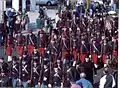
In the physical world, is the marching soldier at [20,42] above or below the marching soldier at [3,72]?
above

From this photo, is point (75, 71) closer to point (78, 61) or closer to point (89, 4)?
point (78, 61)

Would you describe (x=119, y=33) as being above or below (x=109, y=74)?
above

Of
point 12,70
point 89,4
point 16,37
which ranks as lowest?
point 12,70

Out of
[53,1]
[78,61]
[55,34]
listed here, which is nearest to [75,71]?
[78,61]

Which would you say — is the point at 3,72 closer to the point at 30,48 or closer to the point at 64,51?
the point at 30,48

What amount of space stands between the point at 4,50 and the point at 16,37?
0.32 ft

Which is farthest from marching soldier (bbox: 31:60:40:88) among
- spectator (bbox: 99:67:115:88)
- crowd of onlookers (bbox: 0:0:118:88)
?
spectator (bbox: 99:67:115:88)

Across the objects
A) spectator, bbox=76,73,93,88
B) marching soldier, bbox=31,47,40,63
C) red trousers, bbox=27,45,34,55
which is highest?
red trousers, bbox=27,45,34,55

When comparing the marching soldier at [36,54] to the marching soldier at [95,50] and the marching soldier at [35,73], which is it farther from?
the marching soldier at [95,50]

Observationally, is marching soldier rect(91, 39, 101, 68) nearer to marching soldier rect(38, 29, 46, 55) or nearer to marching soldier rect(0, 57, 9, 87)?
marching soldier rect(38, 29, 46, 55)

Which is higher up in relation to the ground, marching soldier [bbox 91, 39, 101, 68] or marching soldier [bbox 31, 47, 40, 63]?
marching soldier [bbox 91, 39, 101, 68]

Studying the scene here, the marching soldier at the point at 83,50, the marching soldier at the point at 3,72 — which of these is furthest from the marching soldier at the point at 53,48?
the marching soldier at the point at 3,72

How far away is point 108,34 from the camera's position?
243cm

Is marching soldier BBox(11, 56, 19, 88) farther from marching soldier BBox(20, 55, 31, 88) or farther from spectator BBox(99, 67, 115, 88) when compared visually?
spectator BBox(99, 67, 115, 88)
